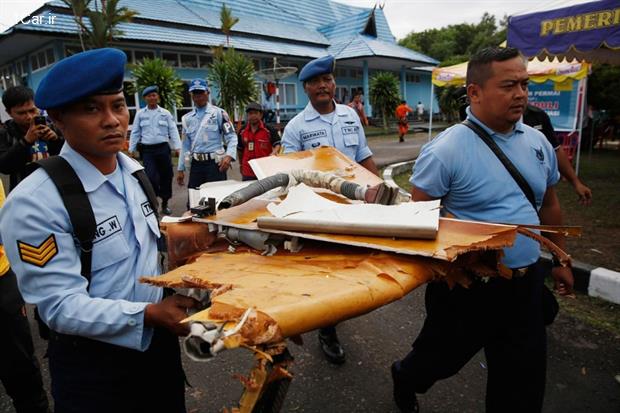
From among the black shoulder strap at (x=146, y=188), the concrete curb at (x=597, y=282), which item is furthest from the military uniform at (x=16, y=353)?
the concrete curb at (x=597, y=282)

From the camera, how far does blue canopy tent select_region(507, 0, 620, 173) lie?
15.0ft

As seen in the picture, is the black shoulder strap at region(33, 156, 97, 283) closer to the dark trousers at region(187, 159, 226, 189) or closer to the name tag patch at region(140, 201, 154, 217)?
the name tag patch at region(140, 201, 154, 217)

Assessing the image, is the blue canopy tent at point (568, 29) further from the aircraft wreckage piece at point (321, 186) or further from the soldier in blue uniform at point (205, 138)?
the aircraft wreckage piece at point (321, 186)

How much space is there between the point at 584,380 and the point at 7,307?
125 inches

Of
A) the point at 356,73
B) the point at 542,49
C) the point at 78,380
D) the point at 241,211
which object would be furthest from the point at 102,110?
the point at 356,73

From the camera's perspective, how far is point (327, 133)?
131 inches

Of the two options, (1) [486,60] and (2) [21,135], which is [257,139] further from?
(1) [486,60]

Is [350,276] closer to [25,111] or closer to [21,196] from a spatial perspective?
[21,196]

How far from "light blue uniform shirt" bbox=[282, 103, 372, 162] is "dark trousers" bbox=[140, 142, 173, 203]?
12.3 ft

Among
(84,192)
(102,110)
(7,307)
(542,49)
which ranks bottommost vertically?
(7,307)

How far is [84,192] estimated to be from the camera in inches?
50.1

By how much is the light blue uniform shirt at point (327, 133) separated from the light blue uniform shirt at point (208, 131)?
2.27m

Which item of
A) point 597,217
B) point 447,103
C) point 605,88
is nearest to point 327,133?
point 597,217

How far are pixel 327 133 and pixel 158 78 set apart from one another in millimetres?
11921
